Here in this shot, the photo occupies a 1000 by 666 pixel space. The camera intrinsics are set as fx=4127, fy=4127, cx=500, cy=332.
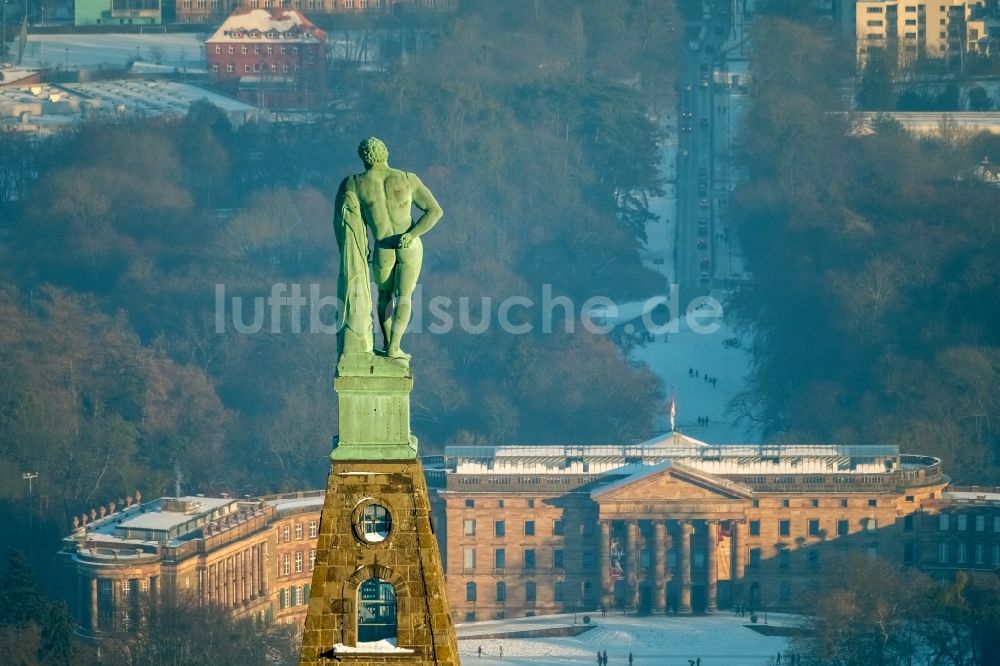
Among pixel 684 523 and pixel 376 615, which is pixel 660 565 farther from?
pixel 376 615

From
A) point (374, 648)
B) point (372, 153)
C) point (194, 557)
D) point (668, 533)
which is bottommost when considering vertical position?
point (668, 533)

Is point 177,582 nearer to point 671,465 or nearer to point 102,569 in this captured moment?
point 102,569

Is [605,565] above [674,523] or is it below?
below

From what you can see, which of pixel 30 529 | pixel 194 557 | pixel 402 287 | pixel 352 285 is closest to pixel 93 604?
pixel 194 557

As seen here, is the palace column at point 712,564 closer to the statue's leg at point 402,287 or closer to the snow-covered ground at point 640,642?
the snow-covered ground at point 640,642

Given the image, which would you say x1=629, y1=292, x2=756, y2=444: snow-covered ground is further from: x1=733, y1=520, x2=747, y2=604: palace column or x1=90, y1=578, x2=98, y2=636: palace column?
x1=90, y1=578, x2=98, y2=636: palace column

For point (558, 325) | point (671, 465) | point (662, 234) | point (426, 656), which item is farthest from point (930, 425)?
point (426, 656)
